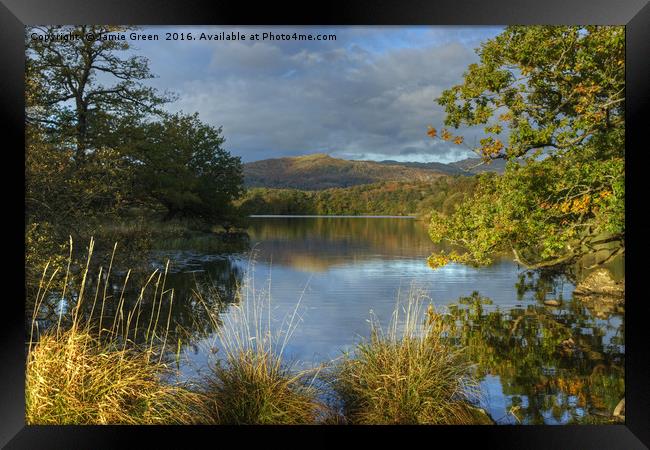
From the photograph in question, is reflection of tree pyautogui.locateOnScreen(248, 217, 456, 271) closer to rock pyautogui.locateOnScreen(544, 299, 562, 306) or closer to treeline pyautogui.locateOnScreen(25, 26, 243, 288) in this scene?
treeline pyautogui.locateOnScreen(25, 26, 243, 288)

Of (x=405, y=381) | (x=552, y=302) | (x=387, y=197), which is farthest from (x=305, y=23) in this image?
(x=387, y=197)

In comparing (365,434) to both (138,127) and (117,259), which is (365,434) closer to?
(117,259)

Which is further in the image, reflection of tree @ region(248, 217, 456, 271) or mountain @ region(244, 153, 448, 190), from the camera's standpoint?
reflection of tree @ region(248, 217, 456, 271)

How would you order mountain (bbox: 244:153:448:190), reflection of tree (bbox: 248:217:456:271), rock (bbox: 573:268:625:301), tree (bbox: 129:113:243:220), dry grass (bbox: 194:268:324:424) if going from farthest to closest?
reflection of tree (bbox: 248:217:456:271) → mountain (bbox: 244:153:448:190) → tree (bbox: 129:113:243:220) → rock (bbox: 573:268:625:301) → dry grass (bbox: 194:268:324:424)

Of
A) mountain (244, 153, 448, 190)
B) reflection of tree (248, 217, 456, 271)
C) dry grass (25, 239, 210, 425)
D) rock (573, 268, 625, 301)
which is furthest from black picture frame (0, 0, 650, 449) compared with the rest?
mountain (244, 153, 448, 190)

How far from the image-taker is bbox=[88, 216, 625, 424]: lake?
19.6 ft

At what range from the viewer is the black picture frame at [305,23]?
4.01 metres

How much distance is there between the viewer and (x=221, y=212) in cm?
1966

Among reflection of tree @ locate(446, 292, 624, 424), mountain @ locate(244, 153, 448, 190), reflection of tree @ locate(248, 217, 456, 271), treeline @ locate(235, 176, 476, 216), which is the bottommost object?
reflection of tree @ locate(446, 292, 624, 424)

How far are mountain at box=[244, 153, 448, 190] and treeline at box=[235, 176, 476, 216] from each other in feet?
0.85

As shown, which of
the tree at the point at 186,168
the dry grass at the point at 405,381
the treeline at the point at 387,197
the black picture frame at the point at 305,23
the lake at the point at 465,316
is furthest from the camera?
the treeline at the point at 387,197

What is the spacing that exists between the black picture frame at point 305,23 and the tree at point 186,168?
7122mm

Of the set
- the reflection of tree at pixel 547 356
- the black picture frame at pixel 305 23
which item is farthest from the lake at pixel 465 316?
the black picture frame at pixel 305 23

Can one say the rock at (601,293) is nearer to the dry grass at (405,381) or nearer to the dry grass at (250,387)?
the dry grass at (405,381)
